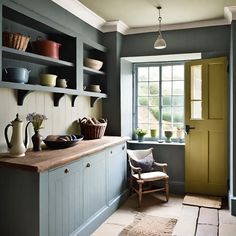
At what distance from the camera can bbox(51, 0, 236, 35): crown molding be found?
3.33 metres

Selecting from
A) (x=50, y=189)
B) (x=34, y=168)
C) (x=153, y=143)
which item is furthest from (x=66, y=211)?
(x=153, y=143)

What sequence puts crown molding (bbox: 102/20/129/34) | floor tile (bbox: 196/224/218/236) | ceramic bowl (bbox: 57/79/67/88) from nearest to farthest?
floor tile (bbox: 196/224/218/236) < ceramic bowl (bbox: 57/79/67/88) < crown molding (bbox: 102/20/129/34)

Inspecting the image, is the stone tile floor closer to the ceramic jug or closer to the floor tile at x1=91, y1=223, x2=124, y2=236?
the floor tile at x1=91, y1=223, x2=124, y2=236

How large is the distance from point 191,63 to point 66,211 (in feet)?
9.12

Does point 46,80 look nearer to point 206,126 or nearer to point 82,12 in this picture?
point 82,12

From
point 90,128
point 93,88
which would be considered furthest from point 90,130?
point 93,88

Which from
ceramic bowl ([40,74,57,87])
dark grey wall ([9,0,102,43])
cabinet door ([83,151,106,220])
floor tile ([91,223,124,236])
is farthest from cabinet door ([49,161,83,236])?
dark grey wall ([9,0,102,43])

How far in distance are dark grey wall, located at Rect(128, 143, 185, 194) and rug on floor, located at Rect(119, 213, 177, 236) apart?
3.47ft

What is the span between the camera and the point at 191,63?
13.6 feet

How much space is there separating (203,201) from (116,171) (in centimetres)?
129

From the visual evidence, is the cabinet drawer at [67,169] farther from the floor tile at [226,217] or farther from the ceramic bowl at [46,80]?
the floor tile at [226,217]

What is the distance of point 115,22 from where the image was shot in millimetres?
4012

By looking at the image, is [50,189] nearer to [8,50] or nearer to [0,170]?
[0,170]

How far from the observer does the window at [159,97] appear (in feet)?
15.2
